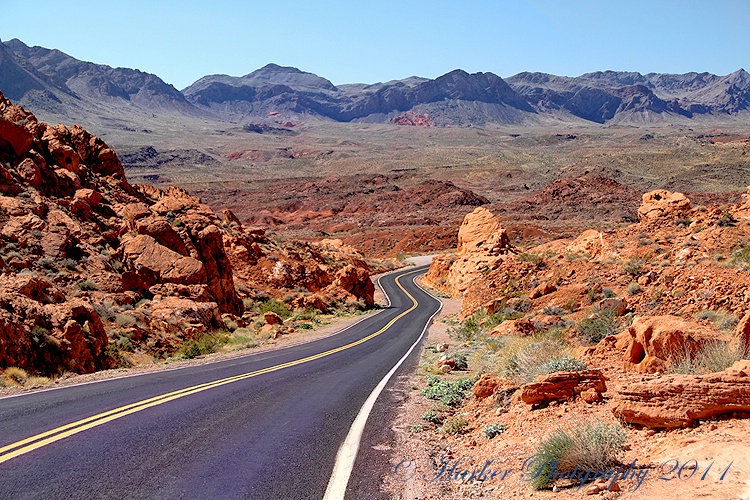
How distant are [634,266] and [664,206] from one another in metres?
8.33

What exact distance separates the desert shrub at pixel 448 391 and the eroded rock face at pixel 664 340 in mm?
A: 2839

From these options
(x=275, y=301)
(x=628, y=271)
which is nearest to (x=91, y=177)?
(x=275, y=301)

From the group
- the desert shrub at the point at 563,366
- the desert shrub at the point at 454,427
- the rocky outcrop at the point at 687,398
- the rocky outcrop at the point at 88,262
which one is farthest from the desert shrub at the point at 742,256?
the rocky outcrop at the point at 88,262

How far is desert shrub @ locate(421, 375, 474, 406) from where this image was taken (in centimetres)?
886

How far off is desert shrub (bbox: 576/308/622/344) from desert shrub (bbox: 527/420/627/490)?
6019mm

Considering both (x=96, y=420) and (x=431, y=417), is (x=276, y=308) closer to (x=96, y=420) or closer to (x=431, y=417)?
(x=431, y=417)

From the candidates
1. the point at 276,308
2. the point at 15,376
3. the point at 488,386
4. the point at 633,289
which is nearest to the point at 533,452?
the point at 488,386

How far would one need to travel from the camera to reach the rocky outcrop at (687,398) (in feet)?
15.4

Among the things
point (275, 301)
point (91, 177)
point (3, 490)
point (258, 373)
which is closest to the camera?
point (3, 490)

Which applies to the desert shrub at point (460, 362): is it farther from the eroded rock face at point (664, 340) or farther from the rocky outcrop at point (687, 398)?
the rocky outcrop at point (687, 398)

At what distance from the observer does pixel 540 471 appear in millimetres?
4809

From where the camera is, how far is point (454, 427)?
7.20 meters

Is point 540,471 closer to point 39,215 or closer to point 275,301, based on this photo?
point 39,215

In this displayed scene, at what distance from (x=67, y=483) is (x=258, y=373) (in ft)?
21.7
